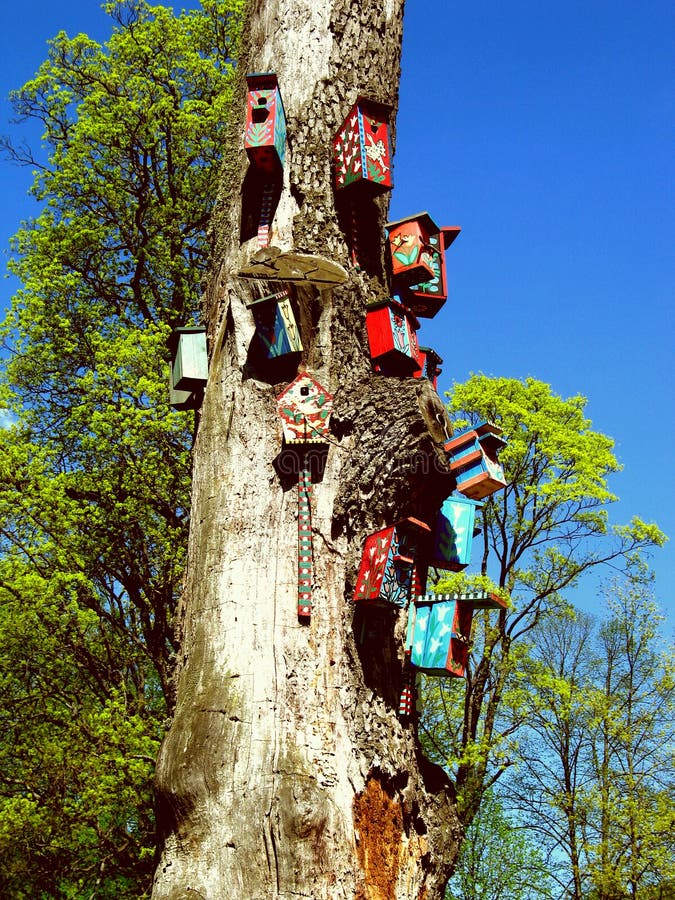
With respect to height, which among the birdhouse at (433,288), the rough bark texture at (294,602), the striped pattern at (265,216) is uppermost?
the birdhouse at (433,288)

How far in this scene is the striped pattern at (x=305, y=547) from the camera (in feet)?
10.1

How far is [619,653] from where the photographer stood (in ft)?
53.7

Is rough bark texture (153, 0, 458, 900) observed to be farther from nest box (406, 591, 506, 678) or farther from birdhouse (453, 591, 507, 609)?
birdhouse (453, 591, 507, 609)

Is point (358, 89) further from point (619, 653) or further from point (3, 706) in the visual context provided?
point (619, 653)

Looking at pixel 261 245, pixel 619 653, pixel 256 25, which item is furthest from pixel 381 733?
pixel 619 653

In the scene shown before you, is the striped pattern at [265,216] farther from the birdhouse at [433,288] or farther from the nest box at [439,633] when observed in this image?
the nest box at [439,633]

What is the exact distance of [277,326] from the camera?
3459 mm

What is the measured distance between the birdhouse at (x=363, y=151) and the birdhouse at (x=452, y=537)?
147 cm

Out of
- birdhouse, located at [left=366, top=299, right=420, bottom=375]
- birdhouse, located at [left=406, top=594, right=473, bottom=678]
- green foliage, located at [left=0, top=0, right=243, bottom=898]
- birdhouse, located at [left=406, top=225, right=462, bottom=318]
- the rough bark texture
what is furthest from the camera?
green foliage, located at [left=0, top=0, right=243, bottom=898]

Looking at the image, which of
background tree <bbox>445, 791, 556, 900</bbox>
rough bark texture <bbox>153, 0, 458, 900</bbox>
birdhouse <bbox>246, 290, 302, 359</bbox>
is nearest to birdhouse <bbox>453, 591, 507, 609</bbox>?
rough bark texture <bbox>153, 0, 458, 900</bbox>

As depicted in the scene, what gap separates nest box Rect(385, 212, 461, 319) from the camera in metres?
4.51

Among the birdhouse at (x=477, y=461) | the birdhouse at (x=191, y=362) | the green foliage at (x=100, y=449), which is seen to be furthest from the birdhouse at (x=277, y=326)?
the green foliage at (x=100, y=449)

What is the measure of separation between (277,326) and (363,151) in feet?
2.79

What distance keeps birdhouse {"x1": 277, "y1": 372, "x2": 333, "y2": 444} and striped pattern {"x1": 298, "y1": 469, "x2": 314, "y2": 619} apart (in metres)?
0.13
